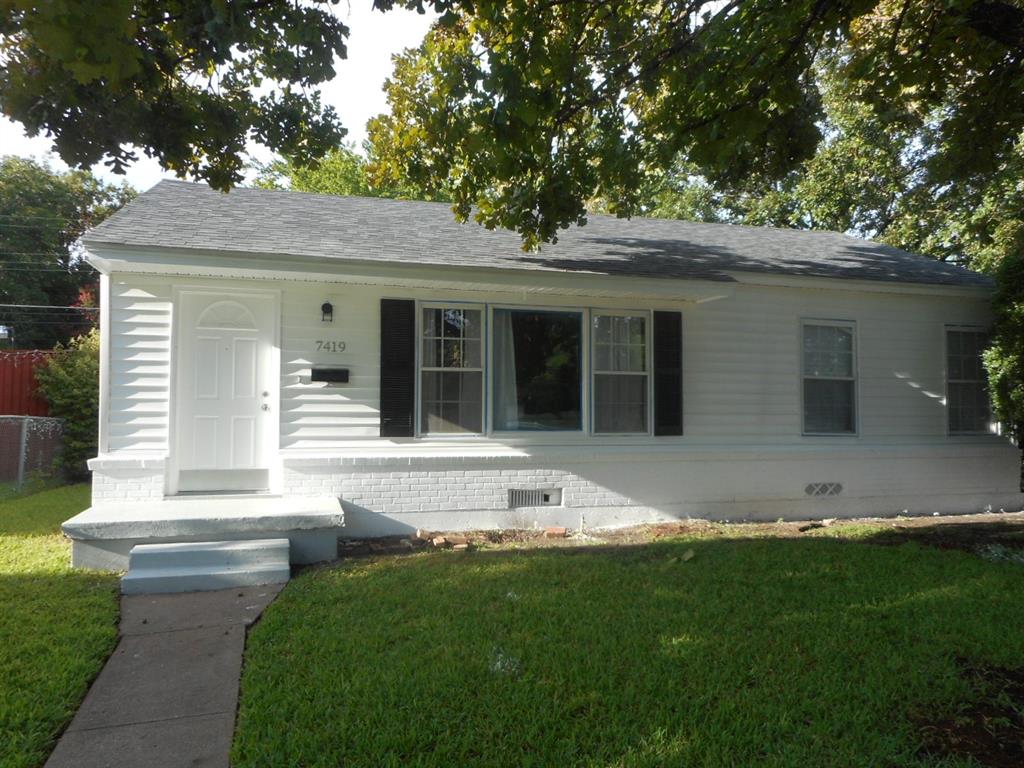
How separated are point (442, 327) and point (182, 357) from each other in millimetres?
2843

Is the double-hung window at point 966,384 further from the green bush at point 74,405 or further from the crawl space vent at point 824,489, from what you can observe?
the green bush at point 74,405

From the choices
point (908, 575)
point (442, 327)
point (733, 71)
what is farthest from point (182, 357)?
point (908, 575)

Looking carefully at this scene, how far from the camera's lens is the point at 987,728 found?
3355mm

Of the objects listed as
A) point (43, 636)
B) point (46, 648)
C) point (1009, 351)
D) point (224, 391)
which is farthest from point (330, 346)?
point (1009, 351)

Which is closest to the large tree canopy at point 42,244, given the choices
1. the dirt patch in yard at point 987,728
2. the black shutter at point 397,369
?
the black shutter at point 397,369

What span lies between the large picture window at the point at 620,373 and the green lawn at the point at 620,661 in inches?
98.2

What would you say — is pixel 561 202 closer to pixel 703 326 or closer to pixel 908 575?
pixel 703 326

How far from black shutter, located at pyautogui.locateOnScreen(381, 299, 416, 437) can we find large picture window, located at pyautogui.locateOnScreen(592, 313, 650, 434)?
7.41 feet

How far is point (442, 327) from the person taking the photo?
8.03 m

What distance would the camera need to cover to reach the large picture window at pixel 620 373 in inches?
334

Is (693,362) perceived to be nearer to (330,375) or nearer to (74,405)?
(330,375)

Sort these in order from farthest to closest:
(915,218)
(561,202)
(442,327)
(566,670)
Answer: (915,218) → (442,327) → (561,202) → (566,670)

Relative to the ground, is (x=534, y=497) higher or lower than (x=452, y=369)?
lower

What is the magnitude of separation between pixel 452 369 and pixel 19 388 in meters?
8.67
